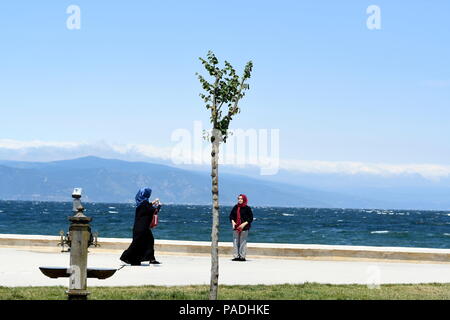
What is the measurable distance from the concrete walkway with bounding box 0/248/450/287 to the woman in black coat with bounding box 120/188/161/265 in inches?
11.2

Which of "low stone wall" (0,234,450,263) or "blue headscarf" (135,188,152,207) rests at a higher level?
"blue headscarf" (135,188,152,207)

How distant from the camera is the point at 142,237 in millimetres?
17219

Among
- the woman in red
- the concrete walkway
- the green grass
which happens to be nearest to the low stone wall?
the concrete walkway

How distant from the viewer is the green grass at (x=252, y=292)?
11195 mm

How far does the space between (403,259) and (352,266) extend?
215cm

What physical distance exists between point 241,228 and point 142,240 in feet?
8.47

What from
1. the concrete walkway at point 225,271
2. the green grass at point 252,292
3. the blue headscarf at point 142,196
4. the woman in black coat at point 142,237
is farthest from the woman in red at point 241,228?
the green grass at point 252,292

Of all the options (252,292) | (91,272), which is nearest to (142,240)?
(252,292)

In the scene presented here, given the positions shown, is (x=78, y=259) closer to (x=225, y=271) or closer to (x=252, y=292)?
Result: (x=252, y=292)

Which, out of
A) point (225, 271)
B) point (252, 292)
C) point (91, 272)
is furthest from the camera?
point (225, 271)

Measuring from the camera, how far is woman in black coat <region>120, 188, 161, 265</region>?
56.0 feet

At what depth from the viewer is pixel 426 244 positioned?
6662cm

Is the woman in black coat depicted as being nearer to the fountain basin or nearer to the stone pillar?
the fountain basin
